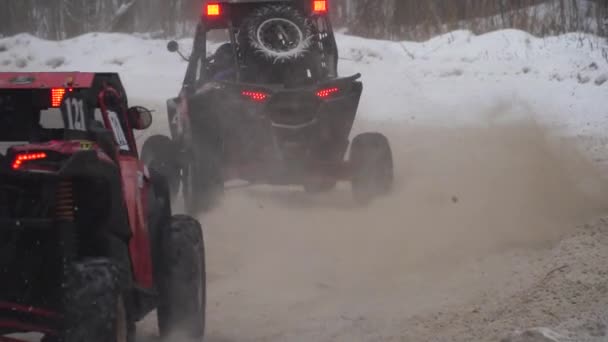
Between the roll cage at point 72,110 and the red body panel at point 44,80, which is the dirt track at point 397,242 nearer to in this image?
the roll cage at point 72,110

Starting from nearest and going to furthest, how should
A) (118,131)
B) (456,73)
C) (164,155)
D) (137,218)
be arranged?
(137,218)
(118,131)
(164,155)
(456,73)

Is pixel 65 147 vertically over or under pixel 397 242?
over

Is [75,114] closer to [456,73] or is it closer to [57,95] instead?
[57,95]

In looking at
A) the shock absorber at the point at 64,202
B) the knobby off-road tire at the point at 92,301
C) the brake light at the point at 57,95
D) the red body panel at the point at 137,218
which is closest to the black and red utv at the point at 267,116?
the red body panel at the point at 137,218

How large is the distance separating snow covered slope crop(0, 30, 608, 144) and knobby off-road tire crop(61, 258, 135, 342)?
475 inches

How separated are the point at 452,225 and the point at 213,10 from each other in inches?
150

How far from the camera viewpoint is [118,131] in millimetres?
6824

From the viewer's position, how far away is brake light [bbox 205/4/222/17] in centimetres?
1315

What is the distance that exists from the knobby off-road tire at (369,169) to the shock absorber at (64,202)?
24.3 feet

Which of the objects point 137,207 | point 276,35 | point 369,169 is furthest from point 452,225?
point 137,207

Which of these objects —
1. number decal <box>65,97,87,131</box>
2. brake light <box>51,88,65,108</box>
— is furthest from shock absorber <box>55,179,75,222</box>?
brake light <box>51,88,65,108</box>

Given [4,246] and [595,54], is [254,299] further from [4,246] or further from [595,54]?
[595,54]

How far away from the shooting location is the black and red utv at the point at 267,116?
12.0 metres

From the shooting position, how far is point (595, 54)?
20094 mm
